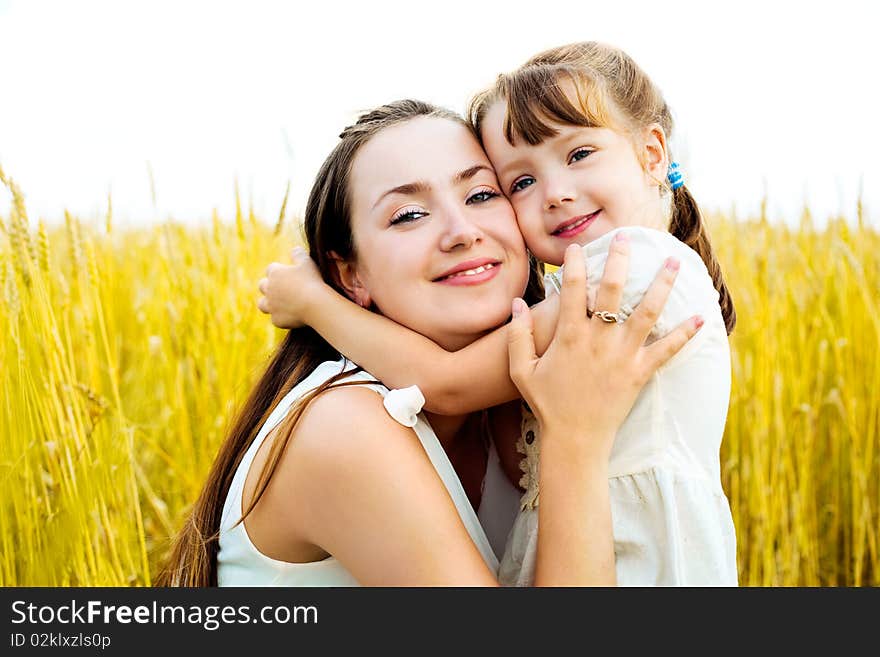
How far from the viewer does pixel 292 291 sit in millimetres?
1643

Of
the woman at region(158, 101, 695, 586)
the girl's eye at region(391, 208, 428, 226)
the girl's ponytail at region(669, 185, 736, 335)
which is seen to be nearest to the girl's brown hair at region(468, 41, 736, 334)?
the girl's ponytail at region(669, 185, 736, 335)

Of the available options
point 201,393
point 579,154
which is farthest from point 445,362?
point 201,393

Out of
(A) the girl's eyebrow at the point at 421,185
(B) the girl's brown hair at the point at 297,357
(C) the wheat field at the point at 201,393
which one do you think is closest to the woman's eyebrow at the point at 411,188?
(A) the girl's eyebrow at the point at 421,185

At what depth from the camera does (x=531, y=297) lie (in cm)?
188

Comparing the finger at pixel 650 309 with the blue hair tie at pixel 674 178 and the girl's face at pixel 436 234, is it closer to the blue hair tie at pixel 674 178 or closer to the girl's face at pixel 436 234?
the girl's face at pixel 436 234

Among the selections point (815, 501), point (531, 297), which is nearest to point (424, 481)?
point (531, 297)

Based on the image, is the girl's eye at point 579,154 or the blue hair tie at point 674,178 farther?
the blue hair tie at point 674,178

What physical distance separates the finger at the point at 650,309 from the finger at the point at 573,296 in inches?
3.0

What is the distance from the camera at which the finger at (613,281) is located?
135 centimetres

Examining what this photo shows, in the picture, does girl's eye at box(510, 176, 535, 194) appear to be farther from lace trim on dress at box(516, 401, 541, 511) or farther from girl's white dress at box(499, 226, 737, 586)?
lace trim on dress at box(516, 401, 541, 511)

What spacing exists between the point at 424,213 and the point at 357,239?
0.15 metres

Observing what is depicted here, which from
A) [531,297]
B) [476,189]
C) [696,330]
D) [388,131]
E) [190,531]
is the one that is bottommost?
[190,531]

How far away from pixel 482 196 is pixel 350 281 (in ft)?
1.02
